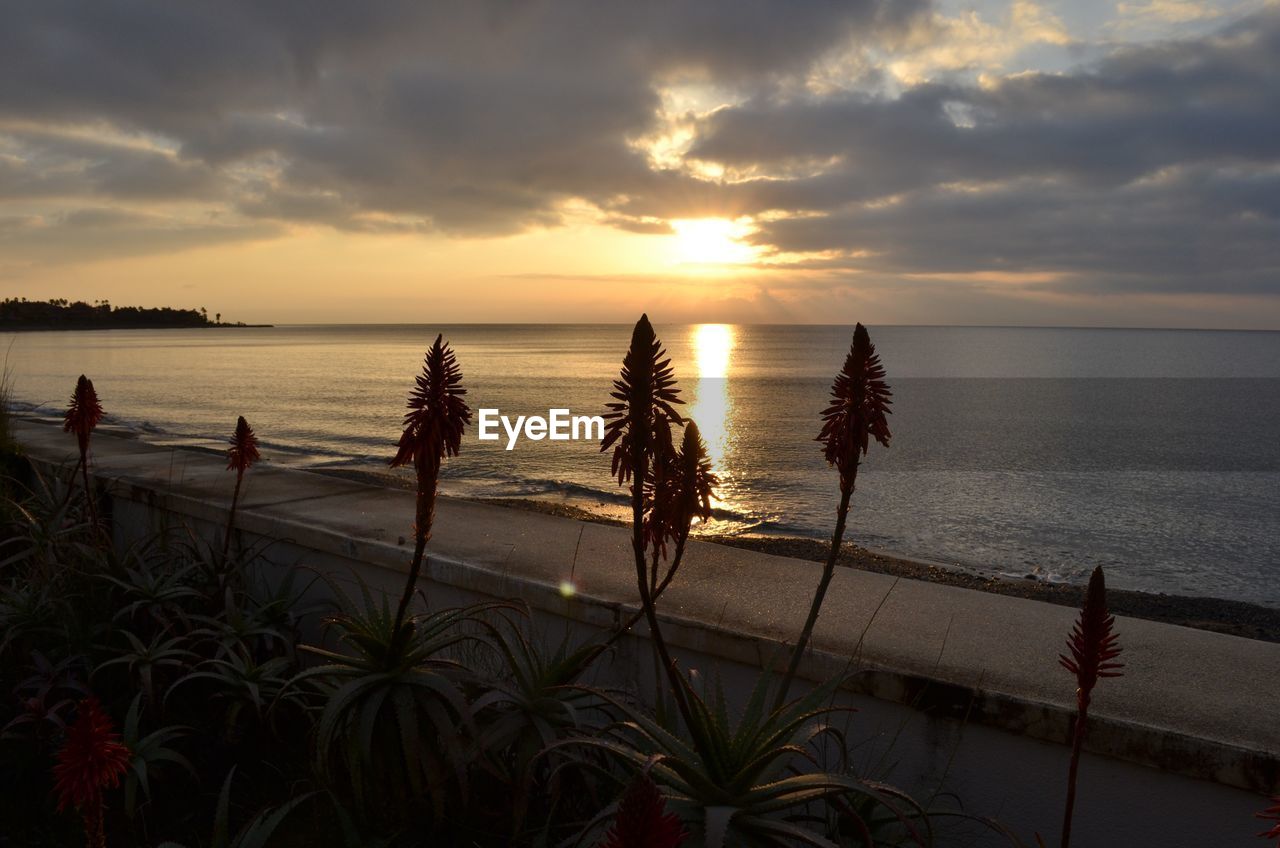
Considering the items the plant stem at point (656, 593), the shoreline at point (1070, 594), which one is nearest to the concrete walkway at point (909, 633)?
the plant stem at point (656, 593)

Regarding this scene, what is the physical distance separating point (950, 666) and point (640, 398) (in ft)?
6.55

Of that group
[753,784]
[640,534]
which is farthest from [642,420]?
[753,784]

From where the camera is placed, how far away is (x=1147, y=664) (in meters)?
3.61

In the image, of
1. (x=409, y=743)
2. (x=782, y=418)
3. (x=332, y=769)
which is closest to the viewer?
(x=409, y=743)

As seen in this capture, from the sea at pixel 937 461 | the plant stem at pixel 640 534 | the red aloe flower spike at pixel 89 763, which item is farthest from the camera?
the sea at pixel 937 461

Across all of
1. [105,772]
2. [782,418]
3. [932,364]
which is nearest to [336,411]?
[782,418]

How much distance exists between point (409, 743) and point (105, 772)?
1328 mm

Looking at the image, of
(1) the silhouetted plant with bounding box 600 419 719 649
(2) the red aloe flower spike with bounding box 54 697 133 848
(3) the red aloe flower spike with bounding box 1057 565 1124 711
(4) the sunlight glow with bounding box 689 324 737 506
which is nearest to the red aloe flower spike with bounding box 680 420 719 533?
(1) the silhouetted plant with bounding box 600 419 719 649

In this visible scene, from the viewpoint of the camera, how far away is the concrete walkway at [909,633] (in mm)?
2896

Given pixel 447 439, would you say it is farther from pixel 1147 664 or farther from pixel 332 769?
pixel 1147 664

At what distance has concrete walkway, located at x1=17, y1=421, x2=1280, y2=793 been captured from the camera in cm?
290

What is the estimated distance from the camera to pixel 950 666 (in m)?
3.43

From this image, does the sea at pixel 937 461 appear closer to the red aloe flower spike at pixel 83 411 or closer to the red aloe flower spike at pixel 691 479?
the red aloe flower spike at pixel 83 411

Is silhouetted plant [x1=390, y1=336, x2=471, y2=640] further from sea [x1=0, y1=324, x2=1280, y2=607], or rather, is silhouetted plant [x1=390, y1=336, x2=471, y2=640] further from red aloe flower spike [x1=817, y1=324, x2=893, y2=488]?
sea [x1=0, y1=324, x2=1280, y2=607]
